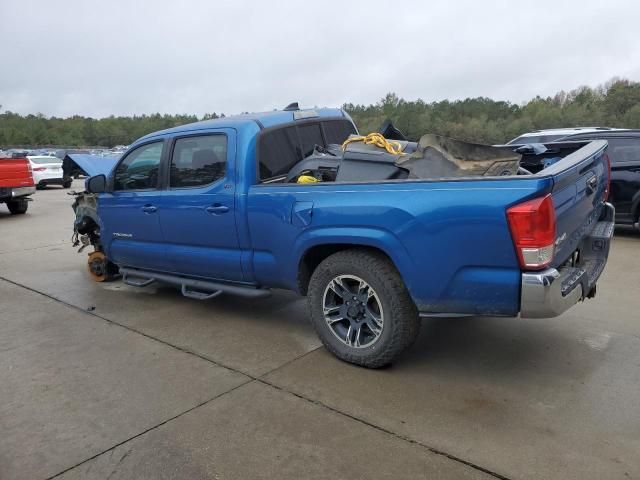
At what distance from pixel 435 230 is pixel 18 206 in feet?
46.8

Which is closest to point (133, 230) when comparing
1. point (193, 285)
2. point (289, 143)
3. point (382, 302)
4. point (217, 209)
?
point (193, 285)

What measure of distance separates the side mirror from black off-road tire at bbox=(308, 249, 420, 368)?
3.09 m

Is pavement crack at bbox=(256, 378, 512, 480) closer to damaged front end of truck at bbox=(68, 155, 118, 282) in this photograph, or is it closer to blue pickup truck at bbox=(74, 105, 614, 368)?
blue pickup truck at bbox=(74, 105, 614, 368)

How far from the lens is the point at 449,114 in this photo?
25.6 metres

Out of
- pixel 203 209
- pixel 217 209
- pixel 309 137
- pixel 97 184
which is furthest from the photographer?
pixel 97 184

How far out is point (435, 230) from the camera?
3.18 meters

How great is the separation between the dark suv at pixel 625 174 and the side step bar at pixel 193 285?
A: 6539mm

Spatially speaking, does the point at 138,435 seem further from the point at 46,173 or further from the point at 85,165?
the point at 46,173

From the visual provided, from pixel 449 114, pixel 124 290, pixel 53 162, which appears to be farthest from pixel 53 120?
pixel 124 290

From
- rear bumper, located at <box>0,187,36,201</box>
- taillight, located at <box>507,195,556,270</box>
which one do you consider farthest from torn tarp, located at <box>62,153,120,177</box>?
rear bumper, located at <box>0,187,36,201</box>

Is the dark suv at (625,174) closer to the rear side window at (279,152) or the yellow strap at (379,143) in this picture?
the yellow strap at (379,143)

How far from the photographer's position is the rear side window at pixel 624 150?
26.5 feet

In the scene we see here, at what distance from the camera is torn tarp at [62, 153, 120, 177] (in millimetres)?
6797

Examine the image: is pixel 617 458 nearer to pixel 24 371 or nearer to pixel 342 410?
pixel 342 410
